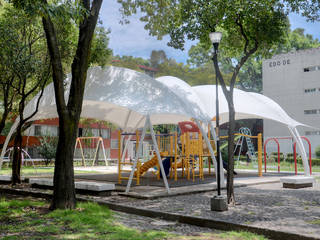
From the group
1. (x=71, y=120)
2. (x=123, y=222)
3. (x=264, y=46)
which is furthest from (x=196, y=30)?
(x=123, y=222)

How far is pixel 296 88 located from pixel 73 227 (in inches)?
1222

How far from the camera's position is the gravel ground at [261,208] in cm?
641

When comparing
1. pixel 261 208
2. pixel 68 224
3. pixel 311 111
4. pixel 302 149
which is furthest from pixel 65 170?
pixel 311 111

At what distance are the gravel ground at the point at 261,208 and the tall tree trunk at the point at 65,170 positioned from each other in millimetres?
1500

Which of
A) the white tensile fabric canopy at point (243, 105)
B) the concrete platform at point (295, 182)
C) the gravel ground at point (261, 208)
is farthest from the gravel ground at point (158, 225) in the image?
the white tensile fabric canopy at point (243, 105)

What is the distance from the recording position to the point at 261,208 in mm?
8172

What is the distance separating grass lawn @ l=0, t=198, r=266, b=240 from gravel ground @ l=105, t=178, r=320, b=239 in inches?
23.2

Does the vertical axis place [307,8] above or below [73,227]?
above

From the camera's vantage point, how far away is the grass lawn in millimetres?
5766

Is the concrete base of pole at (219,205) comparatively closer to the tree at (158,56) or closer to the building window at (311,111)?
the building window at (311,111)

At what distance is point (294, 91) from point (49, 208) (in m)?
29.9

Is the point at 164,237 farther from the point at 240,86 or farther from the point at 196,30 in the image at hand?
the point at 240,86

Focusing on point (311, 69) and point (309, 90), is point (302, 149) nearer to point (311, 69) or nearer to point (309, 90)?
point (309, 90)

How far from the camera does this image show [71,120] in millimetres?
8289
